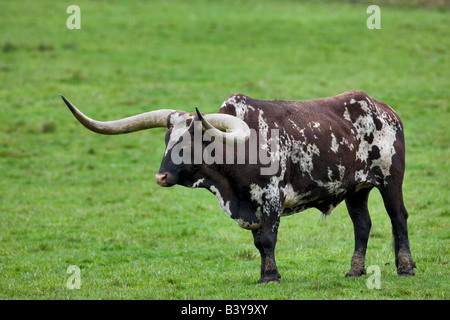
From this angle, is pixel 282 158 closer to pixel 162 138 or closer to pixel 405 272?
pixel 405 272

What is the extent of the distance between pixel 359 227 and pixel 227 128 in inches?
109

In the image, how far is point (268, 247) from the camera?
8.95 m

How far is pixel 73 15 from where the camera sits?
33875mm

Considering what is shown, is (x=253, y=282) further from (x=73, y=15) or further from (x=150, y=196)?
(x=73, y=15)

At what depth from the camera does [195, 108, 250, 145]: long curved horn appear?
8.31 metres

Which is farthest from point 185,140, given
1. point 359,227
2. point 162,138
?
point 162,138

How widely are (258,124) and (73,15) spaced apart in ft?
87.9

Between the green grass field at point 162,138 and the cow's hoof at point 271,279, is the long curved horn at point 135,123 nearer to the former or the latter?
the green grass field at point 162,138

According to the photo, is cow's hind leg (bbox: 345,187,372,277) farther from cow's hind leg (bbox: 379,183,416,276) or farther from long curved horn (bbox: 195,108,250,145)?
long curved horn (bbox: 195,108,250,145)

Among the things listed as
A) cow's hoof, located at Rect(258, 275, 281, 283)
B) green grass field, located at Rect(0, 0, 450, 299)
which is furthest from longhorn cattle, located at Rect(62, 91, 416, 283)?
green grass field, located at Rect(0, 0, 450, 299)

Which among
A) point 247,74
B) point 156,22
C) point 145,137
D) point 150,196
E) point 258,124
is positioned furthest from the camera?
point 156,22

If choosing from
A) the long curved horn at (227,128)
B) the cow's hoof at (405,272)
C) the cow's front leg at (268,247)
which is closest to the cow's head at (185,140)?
the long curved horn at (227,128)

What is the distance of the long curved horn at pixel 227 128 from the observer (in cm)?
831
